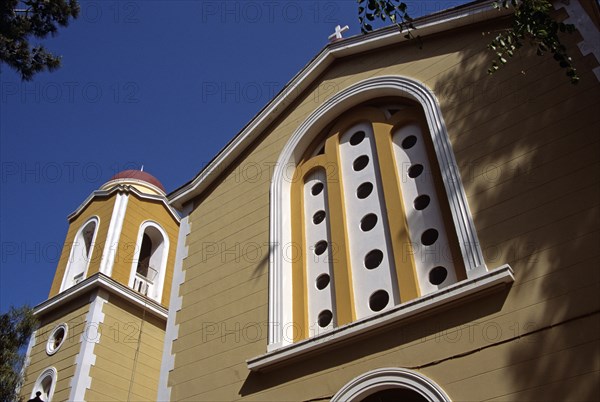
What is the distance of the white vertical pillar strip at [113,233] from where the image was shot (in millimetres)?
16141

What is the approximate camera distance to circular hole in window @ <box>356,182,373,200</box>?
994cm

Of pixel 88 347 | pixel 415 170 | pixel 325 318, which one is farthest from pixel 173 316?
pixel 415 170

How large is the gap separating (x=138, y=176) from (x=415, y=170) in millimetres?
12992

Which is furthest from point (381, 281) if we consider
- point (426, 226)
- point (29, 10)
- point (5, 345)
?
point (29, 10)

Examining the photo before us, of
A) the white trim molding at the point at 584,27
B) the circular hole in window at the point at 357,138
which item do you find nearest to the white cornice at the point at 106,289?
the circular hole in window at the point at 357,138

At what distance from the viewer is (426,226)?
345 inches

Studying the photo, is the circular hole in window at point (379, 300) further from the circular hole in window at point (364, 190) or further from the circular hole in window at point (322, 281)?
the circular hole in window at point (364, 190)

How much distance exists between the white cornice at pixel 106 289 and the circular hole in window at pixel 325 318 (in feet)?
26.6

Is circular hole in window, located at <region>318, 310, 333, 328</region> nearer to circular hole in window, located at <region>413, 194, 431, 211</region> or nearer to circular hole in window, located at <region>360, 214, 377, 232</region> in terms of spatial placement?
circular hole in window, located at <region>360, 214, 377, 232</region>

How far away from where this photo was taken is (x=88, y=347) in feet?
46.0

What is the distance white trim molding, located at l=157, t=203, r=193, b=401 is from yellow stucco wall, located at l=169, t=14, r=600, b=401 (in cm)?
14

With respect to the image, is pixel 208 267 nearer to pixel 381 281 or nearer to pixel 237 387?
pixel 237 387

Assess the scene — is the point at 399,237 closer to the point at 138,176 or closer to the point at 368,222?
the point at 368,222

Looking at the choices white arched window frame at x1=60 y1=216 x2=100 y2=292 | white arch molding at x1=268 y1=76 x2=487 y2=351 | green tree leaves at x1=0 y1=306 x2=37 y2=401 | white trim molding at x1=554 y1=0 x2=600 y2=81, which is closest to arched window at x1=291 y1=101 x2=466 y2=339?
white arch molding at x1=268 y1=76 x2=487 y2=351
